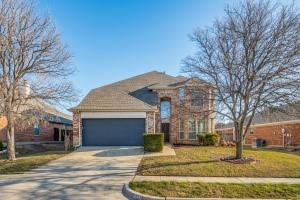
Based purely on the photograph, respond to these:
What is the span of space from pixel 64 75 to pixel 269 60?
37.9 ft

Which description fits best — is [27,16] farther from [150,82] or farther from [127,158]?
[150,82]

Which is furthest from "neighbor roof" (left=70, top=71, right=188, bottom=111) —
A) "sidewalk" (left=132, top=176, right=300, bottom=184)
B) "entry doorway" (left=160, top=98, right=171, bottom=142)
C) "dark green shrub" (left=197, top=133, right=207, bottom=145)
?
"sidewalk" (left=132, top=176, right=300, bottom=184)

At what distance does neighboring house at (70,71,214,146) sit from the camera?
22.2 meters

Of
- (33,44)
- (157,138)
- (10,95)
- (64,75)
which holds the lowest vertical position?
(157,138)

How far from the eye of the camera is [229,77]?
1502cm

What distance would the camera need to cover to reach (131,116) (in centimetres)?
2228

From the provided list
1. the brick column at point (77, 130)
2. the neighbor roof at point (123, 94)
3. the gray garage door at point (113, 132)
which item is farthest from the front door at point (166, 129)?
the brick column at point (77, 130)

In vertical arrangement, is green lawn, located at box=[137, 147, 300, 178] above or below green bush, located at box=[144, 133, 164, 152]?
below

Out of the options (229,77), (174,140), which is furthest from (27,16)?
(174,140)

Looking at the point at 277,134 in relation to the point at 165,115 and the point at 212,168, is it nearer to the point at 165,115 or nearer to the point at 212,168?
the point at 165,115

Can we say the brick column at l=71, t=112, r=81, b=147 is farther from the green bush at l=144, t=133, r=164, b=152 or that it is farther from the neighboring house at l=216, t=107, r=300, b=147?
the neighboring house at l=216, t=107, r=300, b=147

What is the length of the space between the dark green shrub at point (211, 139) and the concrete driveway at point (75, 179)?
8.29 metres

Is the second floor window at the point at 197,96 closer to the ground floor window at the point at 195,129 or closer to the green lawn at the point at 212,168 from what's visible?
the green lawn at the point at 212,168

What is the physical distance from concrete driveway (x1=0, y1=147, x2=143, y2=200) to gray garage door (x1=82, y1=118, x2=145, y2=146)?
5369mm
